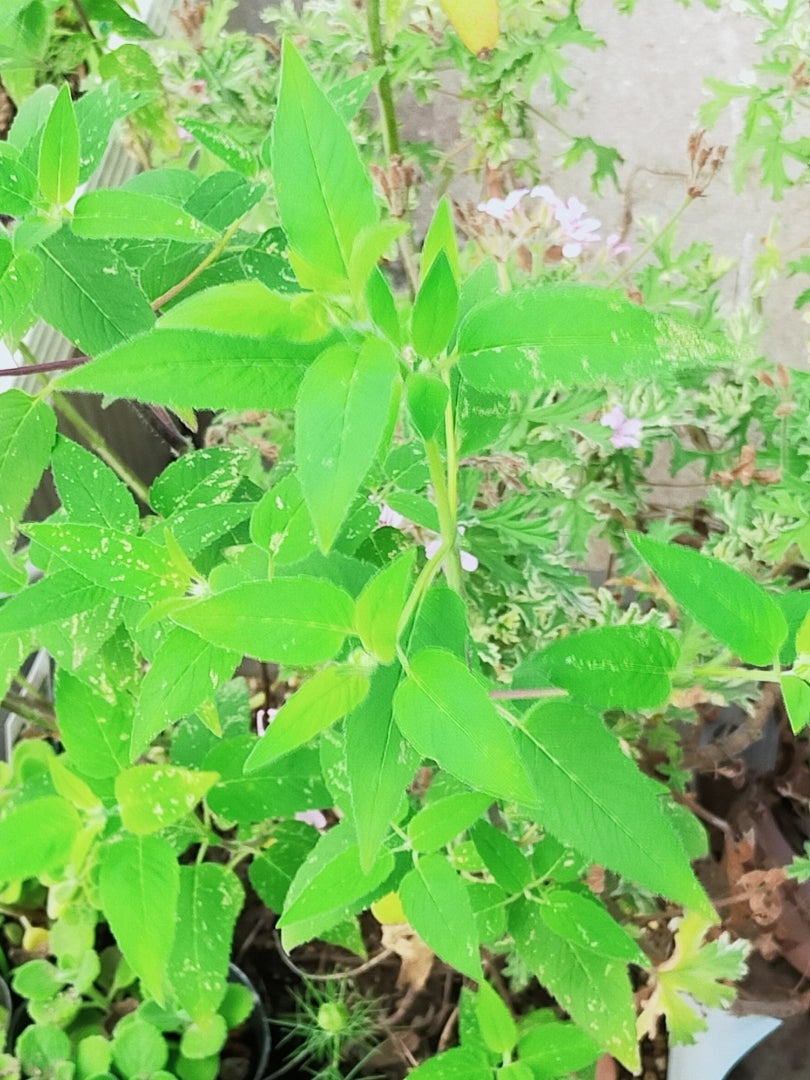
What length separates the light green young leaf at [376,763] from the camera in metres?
0.31

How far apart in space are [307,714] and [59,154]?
23cm

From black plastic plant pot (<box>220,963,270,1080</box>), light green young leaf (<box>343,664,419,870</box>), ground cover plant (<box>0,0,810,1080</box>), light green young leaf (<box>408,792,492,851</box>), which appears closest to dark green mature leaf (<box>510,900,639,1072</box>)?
ground cover plant (<box>0,0,810,1080</box>)

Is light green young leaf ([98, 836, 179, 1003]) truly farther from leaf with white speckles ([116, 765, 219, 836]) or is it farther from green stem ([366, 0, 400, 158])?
green stem ([366, 0, 400, 158])

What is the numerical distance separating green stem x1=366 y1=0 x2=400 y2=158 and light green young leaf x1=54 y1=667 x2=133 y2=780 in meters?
0.38

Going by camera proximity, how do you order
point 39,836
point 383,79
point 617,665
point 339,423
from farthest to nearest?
1. point 383,79
2. point 39,836
3. point 617,665
4. point 339,423

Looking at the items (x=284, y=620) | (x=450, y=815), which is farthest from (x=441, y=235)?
(x=450, y=815)

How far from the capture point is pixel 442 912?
414 mm

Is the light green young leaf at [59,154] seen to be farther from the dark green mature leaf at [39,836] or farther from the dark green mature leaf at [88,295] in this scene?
the dark green mature leaf at [39,836]

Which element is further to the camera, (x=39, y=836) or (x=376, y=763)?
(x=39, y=836)

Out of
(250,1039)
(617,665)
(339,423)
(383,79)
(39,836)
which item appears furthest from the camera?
(250,1039)

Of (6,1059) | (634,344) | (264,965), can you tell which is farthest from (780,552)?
(6,1059)

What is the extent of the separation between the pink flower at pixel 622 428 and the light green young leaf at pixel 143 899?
1.26 ft

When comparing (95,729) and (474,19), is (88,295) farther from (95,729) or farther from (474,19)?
(474,19)

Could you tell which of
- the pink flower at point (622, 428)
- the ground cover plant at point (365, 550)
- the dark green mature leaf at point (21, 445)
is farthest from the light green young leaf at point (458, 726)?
the pink flower at point (622, 428)
